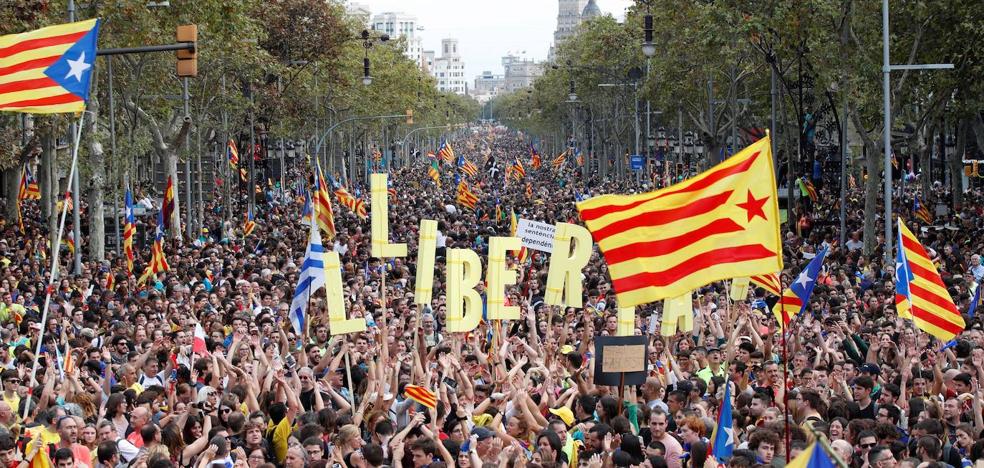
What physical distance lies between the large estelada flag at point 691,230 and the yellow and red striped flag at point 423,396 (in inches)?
83.2

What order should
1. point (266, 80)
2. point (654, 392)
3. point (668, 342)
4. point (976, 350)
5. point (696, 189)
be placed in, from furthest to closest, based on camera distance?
1. point (266, 80)
2. point (668, 342)
3. point (976, 350)
4. point (654, 392)
5. point (696, 189)

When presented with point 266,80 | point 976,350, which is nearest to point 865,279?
point 976,350

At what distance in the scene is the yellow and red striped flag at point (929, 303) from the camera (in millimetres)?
14297

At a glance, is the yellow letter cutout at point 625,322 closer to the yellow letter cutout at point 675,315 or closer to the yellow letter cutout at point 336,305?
the yellow letter cutout at point 675,315

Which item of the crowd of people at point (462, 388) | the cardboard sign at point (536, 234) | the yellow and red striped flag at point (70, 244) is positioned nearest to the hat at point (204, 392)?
the crowd of people at point (462, 388)

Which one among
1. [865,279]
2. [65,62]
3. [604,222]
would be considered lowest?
[865,279]

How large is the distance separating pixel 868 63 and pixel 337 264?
732 inches

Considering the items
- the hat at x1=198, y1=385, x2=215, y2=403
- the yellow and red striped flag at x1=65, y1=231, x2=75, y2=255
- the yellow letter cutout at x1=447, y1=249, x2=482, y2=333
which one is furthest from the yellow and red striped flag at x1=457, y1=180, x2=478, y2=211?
the hat at x1=198, y1=385, x2=215, y2=403

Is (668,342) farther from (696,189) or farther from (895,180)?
(895,180)

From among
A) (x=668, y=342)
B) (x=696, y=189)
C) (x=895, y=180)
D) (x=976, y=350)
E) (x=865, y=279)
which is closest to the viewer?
(x=696, y=189)

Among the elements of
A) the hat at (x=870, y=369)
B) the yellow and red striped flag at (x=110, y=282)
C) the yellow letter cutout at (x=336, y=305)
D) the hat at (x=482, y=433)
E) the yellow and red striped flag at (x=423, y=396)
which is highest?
the yellow letter cutout at (x=336, y=305)

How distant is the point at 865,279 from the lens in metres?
24.8

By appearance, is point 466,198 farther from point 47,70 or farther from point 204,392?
point 204,392

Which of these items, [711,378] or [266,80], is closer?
[711,378]
